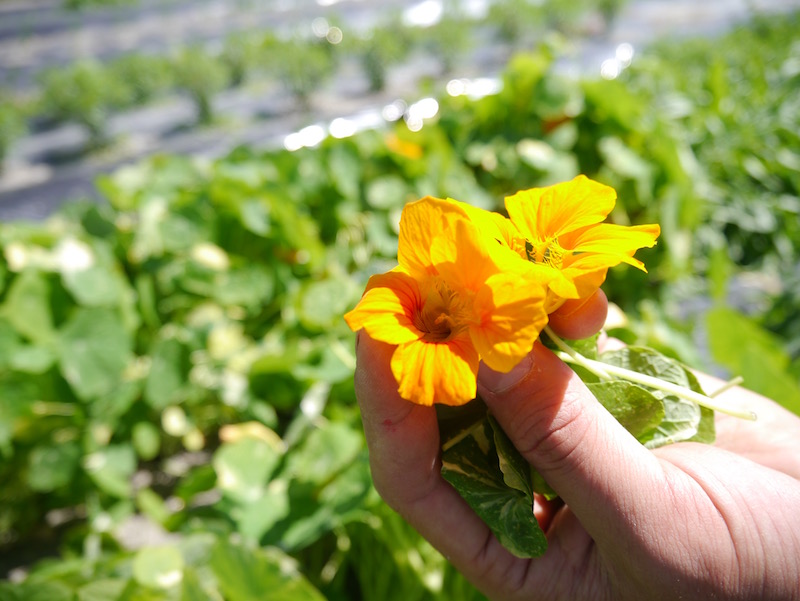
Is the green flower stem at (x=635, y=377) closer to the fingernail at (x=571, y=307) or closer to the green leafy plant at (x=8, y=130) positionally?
the fingernail at (x=571, y=307)

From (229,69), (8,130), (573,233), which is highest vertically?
(573,233)

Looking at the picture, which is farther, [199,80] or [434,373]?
[199,80]

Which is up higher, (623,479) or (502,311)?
(502,311)

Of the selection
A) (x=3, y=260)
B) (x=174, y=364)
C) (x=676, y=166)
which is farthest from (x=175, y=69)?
(x=676, y=166)

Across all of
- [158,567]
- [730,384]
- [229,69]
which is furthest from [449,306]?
[229,69]

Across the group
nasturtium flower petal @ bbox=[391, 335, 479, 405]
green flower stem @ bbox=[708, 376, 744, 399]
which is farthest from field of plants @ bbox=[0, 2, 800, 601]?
nasturtium flower petal @ bbox=[391, 335, 479, 405]

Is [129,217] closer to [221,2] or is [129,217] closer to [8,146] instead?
[8,146]

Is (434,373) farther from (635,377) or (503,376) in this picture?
(635,377)

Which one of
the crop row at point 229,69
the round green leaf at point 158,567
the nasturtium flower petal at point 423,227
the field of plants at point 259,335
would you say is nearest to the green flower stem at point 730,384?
the field of plants at point 259,335
